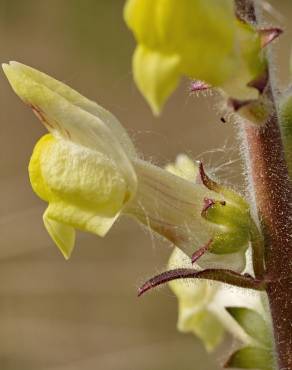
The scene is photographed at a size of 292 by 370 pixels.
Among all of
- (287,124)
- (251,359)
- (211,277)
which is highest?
(287,124)

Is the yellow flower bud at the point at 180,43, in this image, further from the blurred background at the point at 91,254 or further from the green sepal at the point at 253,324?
the blurred background at the point at 91,254

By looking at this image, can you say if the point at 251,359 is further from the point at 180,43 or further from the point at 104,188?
the point at 180,43

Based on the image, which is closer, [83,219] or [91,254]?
[83,219]

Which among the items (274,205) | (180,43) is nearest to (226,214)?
(274,205)

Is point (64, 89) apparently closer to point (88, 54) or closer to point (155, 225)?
point (155, 225)

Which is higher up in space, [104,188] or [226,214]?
[104,188]

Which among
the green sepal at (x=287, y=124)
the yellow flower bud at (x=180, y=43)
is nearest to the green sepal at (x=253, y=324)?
the green sepal at (x=287, y=124)

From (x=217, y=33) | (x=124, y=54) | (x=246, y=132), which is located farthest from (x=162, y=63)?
(x=124, y=54)

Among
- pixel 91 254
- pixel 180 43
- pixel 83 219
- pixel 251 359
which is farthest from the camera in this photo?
pixel 91 254
